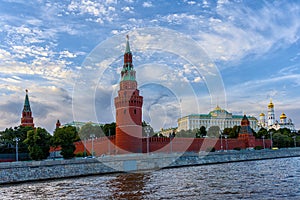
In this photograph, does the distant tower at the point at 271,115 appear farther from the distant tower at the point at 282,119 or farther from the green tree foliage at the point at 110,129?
the green tree foliage at the point at 110,129

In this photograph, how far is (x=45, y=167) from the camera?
107ft

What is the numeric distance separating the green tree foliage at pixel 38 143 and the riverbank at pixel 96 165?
9871 mm

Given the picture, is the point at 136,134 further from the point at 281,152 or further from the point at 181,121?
the point at 181,121

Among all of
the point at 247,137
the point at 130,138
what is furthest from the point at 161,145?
the point at 247,137

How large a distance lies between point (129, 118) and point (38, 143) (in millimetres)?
13777

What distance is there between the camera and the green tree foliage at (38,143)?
42938mm

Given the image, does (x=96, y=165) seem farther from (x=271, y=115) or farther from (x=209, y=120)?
(x=271, y=115)

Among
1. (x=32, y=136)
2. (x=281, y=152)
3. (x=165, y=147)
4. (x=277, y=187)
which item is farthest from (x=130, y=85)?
(x=277, y=187)

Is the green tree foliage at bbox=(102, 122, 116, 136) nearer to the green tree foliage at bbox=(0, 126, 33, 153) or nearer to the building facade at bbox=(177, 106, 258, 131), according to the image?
the green tree foliage at bbox=(0, 126, 33, 153)

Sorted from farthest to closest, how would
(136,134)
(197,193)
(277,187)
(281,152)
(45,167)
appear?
1. (281,152)
2. (136,134)
3. (45,167)
4. (277,187)
5. (197,193)

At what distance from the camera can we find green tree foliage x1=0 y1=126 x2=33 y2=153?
48.7 m

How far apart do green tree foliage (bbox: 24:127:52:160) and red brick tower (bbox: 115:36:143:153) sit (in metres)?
11.0

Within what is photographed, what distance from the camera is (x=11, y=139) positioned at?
51.7 meters

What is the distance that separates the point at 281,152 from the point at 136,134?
28325 mm
